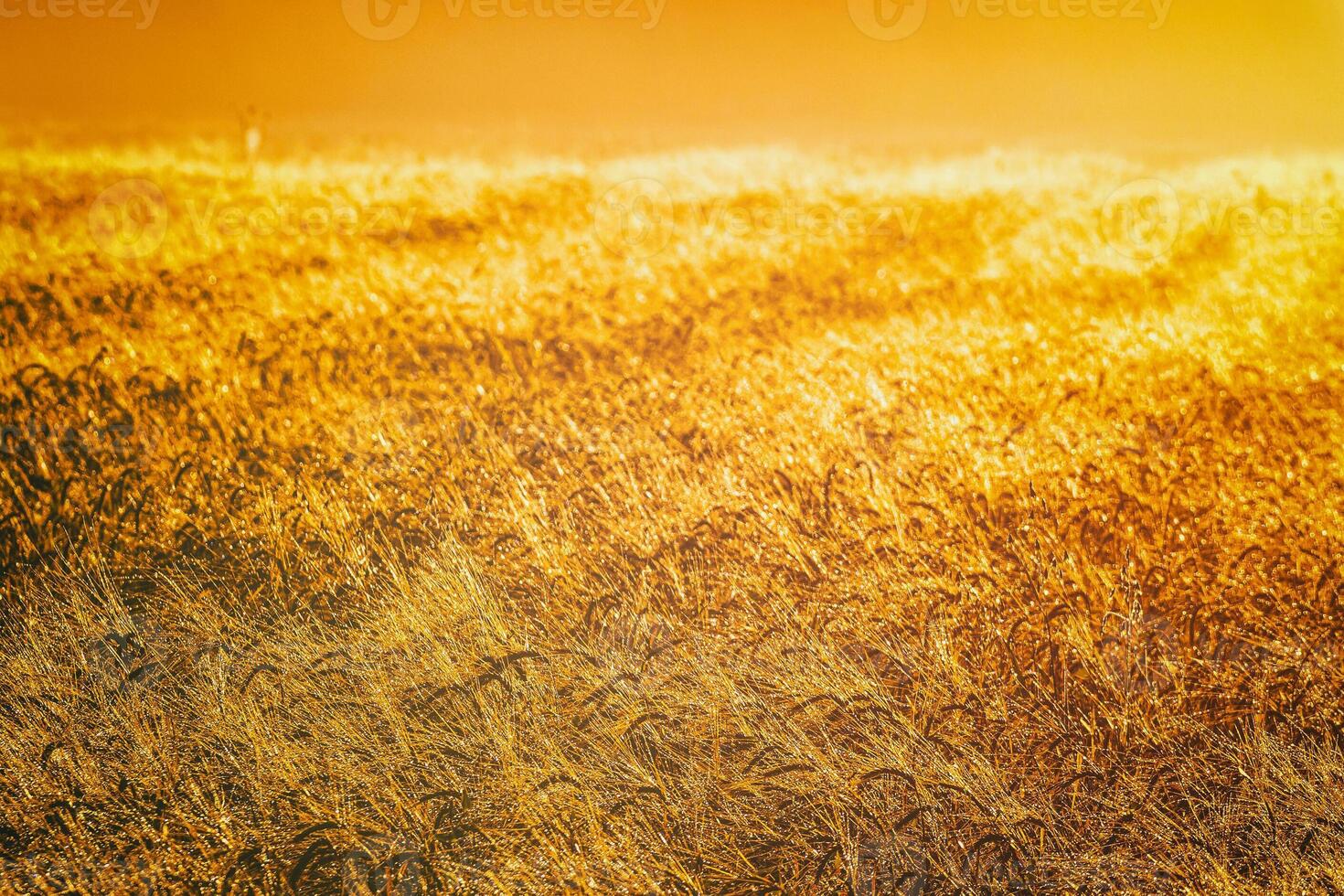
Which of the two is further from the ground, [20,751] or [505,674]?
[505,674]

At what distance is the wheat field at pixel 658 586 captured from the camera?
245cm

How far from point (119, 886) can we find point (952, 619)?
244 cm

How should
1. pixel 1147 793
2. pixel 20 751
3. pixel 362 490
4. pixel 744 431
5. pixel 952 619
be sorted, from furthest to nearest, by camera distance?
pixel 744 431
pixel 362 490
pixel 952 619
pixel 20 751
pixel 1147 793

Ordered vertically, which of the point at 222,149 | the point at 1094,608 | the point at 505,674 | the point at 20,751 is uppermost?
the point at 222,149

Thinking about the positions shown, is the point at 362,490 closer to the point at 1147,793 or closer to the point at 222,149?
the point at 1147,793

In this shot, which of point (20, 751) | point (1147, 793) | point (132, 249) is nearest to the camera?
point (1147, 793)

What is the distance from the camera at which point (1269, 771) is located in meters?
2.60

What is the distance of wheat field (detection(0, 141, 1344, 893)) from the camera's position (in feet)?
8.03

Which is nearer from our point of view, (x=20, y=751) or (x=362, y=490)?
(x=20, y=751)

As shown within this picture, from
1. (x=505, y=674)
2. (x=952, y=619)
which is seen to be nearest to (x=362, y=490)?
(x=505, y=674)

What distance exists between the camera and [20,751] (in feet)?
9.09

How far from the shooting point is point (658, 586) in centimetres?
328

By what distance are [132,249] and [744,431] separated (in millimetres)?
4975

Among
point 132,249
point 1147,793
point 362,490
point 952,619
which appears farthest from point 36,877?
point 132,249
